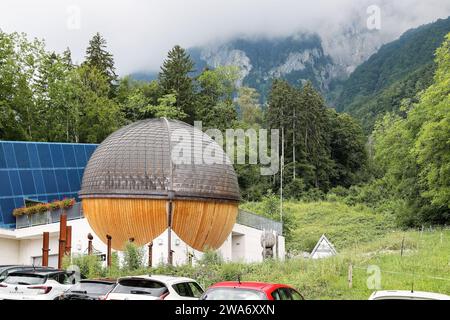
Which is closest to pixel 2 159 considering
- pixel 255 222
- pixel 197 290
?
pixel 255 222

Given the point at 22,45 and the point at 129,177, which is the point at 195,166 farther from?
the point at 22,45

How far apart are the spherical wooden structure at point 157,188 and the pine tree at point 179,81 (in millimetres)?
49763

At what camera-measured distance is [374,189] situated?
87.1 meters

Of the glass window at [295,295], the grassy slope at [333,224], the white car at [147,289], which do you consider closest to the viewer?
the glass window at [295,295]

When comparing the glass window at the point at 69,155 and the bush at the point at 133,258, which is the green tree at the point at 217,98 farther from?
the bush at the point at 133,258

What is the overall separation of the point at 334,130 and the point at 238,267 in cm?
7679

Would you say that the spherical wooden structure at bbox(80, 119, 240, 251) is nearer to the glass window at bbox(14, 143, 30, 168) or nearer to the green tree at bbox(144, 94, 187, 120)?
the glass window at bbox(14, 143, 30, 168)

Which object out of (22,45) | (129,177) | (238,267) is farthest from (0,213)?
(22,45)

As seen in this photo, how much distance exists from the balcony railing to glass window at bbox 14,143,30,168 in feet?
14.8

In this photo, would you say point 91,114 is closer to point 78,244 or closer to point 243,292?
point 78,244

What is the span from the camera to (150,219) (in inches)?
1315

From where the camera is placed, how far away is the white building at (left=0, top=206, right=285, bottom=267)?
36969 mm

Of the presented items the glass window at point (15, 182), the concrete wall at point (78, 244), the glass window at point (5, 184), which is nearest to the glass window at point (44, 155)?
the glass window at point (15, 182)

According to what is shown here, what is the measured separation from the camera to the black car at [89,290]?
1550 cm
